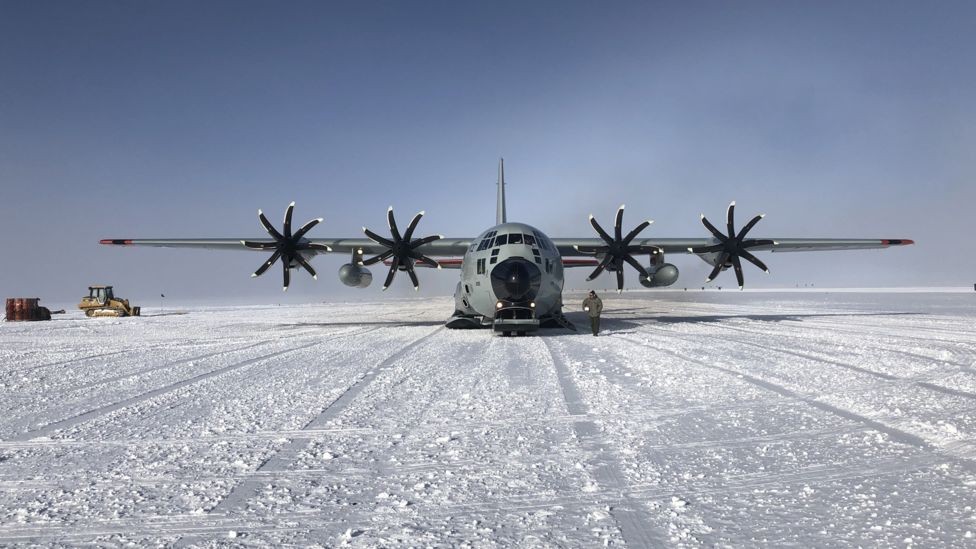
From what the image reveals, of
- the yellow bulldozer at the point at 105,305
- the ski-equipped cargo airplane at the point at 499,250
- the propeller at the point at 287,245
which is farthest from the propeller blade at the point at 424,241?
the yellow bulldozer at the point at 105,305

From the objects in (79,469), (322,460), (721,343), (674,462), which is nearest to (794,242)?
(721,343)

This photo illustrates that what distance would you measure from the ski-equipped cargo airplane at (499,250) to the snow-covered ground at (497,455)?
7.32m

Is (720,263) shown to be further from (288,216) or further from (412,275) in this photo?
(288,216)

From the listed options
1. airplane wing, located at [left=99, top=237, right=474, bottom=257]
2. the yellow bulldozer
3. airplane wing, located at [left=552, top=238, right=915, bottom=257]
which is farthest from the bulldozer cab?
airplane wing, located at [left=552, top=238, right=915, bottom=257]

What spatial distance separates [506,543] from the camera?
2.96 meters

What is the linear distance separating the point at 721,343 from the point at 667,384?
21.7 feet

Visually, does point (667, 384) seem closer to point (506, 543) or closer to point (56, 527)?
point (506, 543)

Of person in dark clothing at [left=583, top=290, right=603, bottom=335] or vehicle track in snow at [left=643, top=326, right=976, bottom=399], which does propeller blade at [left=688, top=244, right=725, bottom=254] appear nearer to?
person in dark clothing at [left=583, top=290, right=603, bottom=335]

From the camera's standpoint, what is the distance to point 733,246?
75.1 feet

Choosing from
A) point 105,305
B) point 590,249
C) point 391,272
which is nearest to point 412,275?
point 391,272

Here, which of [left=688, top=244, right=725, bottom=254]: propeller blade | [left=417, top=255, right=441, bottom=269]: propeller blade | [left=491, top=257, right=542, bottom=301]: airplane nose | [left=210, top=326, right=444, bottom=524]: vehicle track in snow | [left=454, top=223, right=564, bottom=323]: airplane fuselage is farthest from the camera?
[left=688, top=244, right=725, bottom=254]: propeller blade

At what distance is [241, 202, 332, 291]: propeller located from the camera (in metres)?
22.2

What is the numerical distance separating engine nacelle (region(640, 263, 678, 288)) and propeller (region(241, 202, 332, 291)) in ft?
48.1

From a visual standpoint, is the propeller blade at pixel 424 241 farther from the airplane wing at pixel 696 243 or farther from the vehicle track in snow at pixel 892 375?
the vehicle track in snow at pixel 892 375
